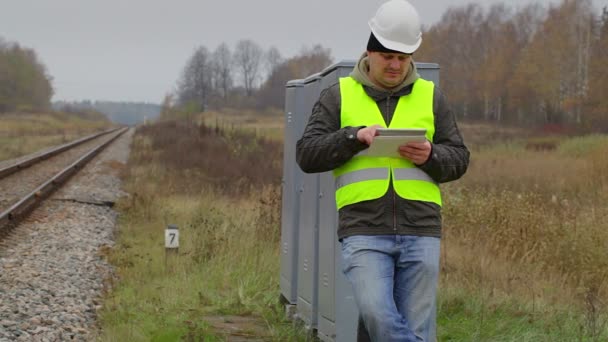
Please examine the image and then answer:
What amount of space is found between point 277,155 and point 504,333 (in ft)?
78.3

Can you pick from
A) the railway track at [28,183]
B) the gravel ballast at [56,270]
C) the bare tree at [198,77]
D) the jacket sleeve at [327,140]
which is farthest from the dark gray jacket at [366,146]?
the bare tree at [198,77]

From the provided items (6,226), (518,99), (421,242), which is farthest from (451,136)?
(518,99)

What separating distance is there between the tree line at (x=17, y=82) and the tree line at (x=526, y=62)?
2403 inches

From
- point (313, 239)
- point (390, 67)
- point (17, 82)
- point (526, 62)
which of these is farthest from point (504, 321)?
point (17, 82)

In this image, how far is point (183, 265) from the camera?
9.78m

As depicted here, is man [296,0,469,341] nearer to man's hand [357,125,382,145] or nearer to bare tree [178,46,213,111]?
man's hand [357,125,382,145]

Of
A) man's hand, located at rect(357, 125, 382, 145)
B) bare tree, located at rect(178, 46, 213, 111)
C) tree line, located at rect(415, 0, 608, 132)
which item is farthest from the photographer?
bare tree, located at rect(178, 46, 213, 111)

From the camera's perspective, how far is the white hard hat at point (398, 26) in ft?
13.6

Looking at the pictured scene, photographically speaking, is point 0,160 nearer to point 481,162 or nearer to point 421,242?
point 481,162

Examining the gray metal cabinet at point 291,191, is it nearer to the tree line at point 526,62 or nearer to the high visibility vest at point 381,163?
the high visibility vest at point 381,163

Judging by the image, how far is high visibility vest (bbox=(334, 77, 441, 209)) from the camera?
161 inches

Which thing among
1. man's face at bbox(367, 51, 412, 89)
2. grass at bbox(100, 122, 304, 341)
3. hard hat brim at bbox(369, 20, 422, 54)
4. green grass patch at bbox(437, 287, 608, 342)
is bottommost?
grass at bbox(100, 122, 304, 341)

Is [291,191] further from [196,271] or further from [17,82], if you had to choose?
[17,82]

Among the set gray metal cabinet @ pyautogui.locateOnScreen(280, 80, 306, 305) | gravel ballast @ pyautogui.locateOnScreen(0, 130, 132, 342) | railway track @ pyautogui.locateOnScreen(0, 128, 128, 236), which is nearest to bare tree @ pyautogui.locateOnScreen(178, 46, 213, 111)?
railway track @ pyautogui.locateOnScreen(0, 128, 128, 236)
